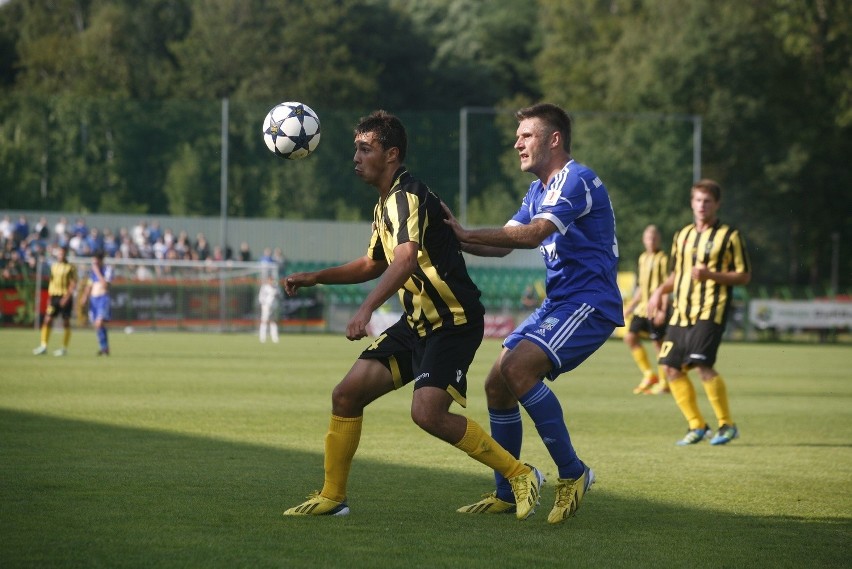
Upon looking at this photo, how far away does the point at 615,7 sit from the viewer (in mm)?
70250

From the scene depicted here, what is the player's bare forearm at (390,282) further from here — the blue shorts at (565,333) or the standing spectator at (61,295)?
the standing spectator at (61,295)

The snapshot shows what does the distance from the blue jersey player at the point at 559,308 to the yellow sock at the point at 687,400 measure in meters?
4.46

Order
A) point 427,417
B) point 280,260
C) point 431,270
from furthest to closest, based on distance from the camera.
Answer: point 280,260, point 431,270, point 427,417

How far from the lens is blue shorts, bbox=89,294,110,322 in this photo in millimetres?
23422

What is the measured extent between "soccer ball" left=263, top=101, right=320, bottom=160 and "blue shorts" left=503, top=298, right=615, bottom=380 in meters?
1.91

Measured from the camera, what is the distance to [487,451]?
710 centimetres

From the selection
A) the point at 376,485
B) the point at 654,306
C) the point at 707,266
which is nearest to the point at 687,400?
the point at 654,306

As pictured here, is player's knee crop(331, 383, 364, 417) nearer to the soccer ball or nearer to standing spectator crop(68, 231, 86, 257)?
the soccer ball

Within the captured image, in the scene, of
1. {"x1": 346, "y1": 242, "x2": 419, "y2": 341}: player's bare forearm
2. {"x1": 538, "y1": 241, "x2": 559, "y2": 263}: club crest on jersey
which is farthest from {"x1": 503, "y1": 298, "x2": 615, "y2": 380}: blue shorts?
{"x1": 346, "y1": 242, "x2": 419, "y2": 341}: player's bare forearm

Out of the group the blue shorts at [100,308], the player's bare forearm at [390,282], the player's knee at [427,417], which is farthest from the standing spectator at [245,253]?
the player's bare forearm at [390,282]

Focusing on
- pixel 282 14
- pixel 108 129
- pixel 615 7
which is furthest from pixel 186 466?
pixel 615 7

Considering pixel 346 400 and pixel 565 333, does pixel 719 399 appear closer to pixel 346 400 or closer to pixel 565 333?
pixel 565 333

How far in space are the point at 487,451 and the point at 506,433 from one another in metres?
0.46

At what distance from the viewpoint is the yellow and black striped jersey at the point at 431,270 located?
6.92m
